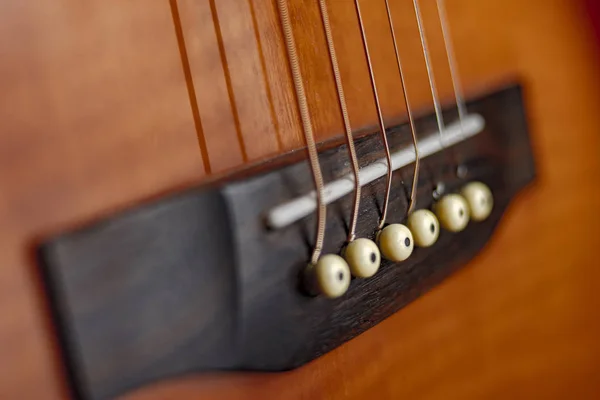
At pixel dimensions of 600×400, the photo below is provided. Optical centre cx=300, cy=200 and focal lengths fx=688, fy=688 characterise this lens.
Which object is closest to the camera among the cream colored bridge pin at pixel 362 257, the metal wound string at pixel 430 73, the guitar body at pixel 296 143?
the guitar body at pixel 296 143

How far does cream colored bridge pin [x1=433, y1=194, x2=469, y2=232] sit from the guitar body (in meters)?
0.07

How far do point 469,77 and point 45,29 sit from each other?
38 cm

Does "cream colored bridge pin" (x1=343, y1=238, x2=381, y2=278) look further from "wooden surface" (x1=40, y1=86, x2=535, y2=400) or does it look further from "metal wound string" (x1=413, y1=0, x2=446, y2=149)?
"metal wound string" (x1=413, y1=0, x2=446, y2=149)

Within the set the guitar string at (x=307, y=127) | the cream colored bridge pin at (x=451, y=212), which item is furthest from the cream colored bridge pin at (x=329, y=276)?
the cream colored bridge pin at (x=451, y=212)

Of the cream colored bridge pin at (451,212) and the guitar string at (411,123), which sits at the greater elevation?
the guitar string at (411,123)

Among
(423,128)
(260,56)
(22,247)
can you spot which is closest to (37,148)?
(22,247)

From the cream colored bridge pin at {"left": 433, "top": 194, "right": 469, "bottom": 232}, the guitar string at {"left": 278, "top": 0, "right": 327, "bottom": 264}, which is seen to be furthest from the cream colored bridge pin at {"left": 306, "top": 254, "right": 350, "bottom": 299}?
the cream colored bridge pin at {"left": 433, "top": 194, "right": 469, "bottom": 232}

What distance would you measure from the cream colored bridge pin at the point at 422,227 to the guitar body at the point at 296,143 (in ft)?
0.23

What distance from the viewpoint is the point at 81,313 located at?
0.32m

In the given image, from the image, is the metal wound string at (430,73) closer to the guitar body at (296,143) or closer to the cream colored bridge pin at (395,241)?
the guitar body at (296,143)

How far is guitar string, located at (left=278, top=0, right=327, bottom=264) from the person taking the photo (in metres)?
0.42

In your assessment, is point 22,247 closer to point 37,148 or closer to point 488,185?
point 37,148

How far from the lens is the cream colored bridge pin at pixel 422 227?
48cm

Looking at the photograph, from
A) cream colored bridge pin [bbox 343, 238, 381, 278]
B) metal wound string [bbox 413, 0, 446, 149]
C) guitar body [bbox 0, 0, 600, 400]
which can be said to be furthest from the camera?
metal wound string [bbox 413, 0, 446, 149]
